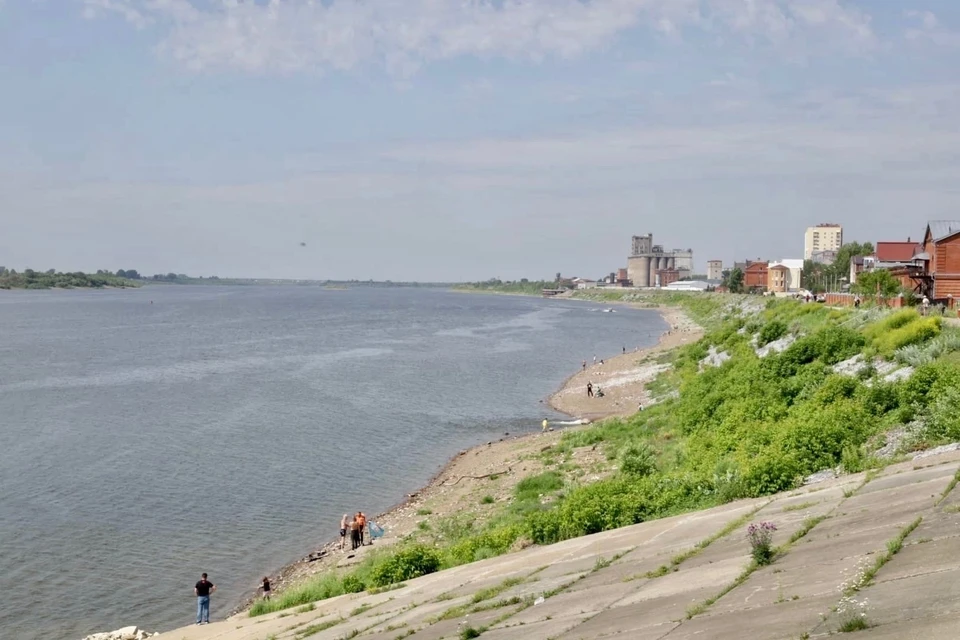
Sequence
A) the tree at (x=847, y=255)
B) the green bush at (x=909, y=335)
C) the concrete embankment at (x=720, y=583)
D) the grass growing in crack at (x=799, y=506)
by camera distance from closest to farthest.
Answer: the concrete embankment at (x=720, y=583)
the grass growing in crack at (x=799, y=506)
the green bush at (x=909, y=335)
the tree at (x=847, y=255)

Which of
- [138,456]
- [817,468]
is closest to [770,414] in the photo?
[817,468]

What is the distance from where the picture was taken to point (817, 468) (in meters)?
20.0

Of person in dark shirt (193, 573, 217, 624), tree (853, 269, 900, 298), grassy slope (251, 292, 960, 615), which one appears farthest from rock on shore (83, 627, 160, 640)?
tree (853, 269, 900, 298)

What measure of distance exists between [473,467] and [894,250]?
80.8 metres

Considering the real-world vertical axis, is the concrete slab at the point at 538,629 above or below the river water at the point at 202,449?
above

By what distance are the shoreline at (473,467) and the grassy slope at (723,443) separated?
169 cm

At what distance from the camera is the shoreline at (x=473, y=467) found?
89.5 ft

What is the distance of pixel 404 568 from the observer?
66.9 feet

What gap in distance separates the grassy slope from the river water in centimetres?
609

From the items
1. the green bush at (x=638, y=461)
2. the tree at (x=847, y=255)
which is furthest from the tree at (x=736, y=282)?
the green bush at (x=638, y=461)

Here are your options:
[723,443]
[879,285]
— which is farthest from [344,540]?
[879,285]

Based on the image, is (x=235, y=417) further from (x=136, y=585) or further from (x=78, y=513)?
(x=136, y=585)

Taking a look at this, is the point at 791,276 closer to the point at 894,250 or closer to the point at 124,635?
the point at 894,250

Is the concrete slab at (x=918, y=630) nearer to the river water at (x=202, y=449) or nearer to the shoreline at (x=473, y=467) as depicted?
the shoreline at (x=473, y=467)
